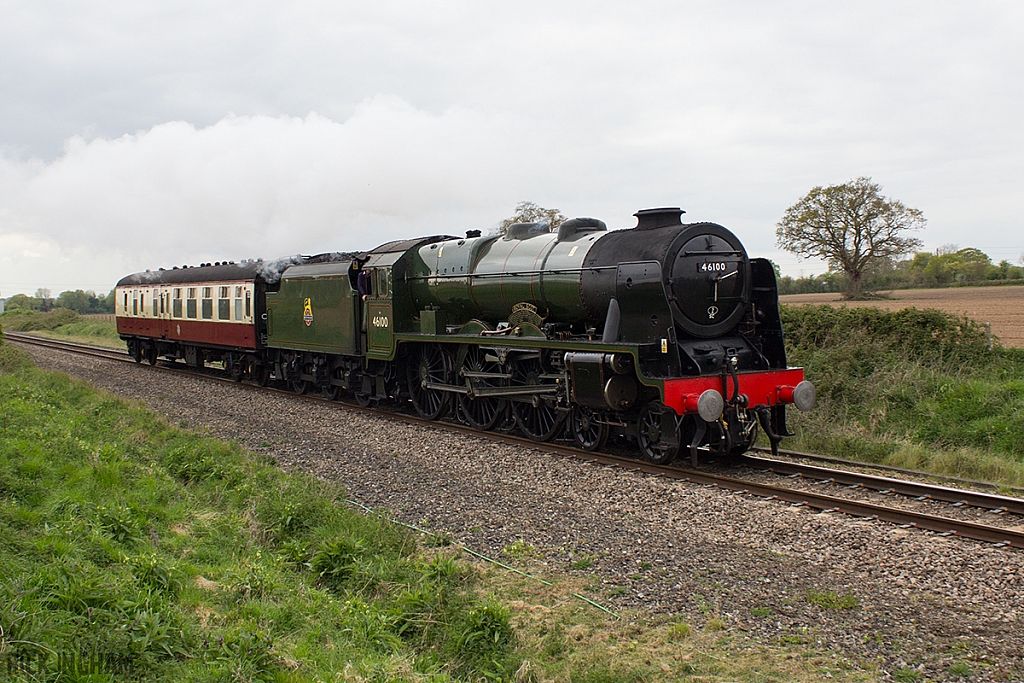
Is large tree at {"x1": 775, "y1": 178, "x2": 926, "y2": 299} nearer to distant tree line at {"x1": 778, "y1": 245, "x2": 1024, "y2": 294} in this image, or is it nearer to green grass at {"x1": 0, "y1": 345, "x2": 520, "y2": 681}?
distant tree line at {"x1": 778, "y1": 245, "x2": 1024, "y2": 294}

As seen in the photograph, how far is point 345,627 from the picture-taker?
4.92m

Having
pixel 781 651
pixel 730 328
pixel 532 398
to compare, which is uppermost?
pixel 730 328

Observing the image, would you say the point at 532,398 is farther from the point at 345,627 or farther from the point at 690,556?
the point at 345,627

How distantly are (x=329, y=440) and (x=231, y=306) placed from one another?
9.78 m

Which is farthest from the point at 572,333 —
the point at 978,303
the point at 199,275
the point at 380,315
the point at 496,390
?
the point at 978,303

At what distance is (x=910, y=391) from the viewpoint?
12242mm

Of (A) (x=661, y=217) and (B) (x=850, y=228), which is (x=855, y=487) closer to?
(A) (x=661, y=217)

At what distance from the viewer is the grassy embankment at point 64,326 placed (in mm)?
43125

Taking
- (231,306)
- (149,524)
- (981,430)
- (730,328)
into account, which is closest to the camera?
(149,524)

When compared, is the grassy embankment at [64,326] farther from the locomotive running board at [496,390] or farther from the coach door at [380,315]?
the locomotive running board at [496,390]

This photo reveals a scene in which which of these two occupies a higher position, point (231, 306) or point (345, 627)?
point (231, 306)

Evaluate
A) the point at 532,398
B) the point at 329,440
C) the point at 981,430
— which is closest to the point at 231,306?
the point at 329,440

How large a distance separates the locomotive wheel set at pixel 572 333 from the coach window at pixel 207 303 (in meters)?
5.34

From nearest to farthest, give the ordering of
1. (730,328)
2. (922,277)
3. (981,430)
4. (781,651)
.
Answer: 1. (781,651)
2. (730,328)
3. (981,430)
4. (922,277)
